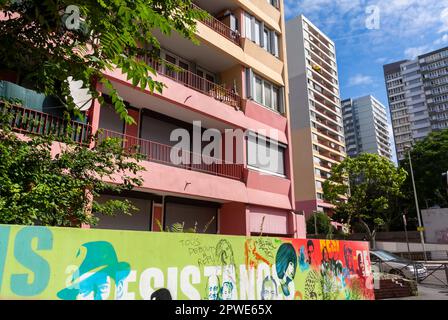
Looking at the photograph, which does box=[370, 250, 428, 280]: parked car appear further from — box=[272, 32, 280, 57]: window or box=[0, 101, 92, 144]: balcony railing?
box=[0, 101, 92, 144]: balcony railing

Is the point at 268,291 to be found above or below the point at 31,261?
below

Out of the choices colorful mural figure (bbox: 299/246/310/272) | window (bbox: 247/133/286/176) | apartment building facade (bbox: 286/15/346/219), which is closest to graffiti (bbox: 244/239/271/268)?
colorful mural figure (bbox: 299/246/310/272)

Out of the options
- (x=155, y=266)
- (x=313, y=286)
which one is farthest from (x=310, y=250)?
(x=155, y=266)

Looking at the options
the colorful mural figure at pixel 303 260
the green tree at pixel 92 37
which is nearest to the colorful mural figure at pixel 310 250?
the colorful mural figure at pixel 303 260

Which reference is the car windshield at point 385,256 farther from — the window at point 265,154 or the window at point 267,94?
the window at point 267,94

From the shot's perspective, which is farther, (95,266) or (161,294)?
(161,294)

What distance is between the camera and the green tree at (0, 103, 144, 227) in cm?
629

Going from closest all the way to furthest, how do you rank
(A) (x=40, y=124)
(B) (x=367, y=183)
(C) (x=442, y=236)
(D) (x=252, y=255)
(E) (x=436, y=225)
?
(D) (x=252, y=255), (A) (x=40, y=124), (B) (x=367, y=183), (C) (x=442, y=236), (E) (x=436, y=225)

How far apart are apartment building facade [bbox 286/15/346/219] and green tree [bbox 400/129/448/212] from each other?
53.7ft

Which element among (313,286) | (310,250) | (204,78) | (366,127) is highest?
(366,127)

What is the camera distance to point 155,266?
18.9 feet

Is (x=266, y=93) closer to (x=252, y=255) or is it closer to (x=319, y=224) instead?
(x=252, y=255)

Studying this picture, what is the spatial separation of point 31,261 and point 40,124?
494 centimetres
